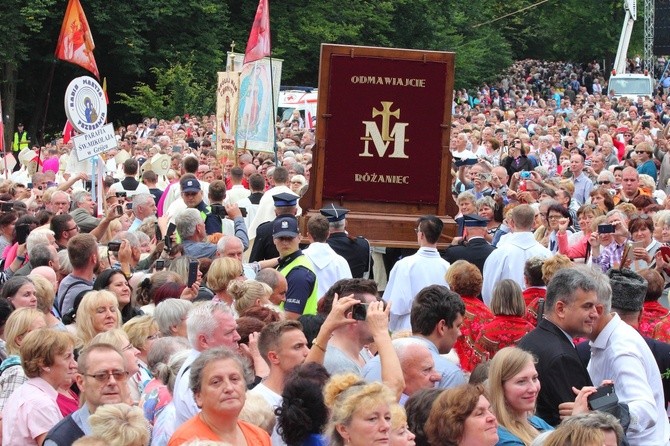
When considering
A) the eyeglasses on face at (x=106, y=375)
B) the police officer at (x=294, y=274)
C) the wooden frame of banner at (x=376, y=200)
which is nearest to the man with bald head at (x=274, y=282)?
the police officer at (x=294, y=274)

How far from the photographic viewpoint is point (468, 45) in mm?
58688

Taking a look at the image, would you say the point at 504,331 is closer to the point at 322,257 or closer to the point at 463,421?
the point at 322,257

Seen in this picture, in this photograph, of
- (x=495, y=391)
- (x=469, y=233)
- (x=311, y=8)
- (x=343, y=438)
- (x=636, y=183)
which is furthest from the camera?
(x=311, y=8)

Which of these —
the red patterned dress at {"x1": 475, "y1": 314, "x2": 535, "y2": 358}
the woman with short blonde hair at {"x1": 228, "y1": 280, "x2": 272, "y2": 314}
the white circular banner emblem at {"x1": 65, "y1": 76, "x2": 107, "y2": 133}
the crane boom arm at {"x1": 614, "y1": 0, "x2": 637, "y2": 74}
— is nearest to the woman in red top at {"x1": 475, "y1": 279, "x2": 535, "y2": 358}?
the red patterned dress at {"x1": 475, "y1": 314, "x2": 535, "y2": 358}

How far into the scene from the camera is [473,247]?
11992 mm

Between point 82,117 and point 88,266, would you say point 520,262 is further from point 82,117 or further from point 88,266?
point 82,117

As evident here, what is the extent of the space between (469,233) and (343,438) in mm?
6646

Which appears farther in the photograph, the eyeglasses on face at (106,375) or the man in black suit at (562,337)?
the man in black suit at (562,337)

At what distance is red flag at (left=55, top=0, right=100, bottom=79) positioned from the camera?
66.9 ft

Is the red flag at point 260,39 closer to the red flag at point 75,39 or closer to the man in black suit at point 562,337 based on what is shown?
the red flag at point 75,39

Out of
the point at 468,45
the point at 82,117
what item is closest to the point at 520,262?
the point at 82,117

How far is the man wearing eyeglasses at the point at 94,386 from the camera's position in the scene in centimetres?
637

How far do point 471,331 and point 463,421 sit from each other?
3.10 m

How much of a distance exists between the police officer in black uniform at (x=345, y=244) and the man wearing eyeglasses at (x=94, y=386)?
210 inches
